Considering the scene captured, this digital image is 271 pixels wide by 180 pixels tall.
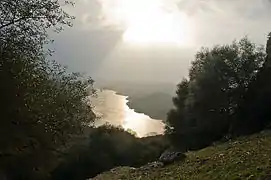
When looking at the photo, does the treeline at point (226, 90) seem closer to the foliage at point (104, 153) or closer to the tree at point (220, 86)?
the tree at point (220, 86)

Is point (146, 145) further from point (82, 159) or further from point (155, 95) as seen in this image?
point (155, 95)

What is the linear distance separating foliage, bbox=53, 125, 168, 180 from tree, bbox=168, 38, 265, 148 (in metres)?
8.38

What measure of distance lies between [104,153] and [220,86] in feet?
59.0

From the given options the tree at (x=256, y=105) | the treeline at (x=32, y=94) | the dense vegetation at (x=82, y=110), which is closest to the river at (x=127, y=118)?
the dense vegetation at (x=82, y=110)

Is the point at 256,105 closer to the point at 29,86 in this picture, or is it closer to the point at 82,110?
the point at 82,110

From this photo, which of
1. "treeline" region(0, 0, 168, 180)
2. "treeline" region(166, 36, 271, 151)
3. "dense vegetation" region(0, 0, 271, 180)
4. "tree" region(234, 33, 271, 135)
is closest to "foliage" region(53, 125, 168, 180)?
"dense vegetation" region(0, 0, 271, 180)

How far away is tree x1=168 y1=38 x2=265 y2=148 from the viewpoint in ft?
181

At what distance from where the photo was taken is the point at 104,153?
59.9 m

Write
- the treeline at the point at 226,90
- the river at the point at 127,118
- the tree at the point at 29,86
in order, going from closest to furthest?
the tree at the point at 29,86
the treeline at the point at 226,90
the river at the point at 127,118

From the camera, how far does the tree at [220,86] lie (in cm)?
5522

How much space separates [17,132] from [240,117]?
40404 mm

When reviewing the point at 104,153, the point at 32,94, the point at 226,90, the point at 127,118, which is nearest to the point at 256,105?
the point at 226,90

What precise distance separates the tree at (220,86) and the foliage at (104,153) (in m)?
8.38

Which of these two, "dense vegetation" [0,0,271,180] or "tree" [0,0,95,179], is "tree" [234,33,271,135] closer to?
"dense vegetation" [0,0,271,180]
